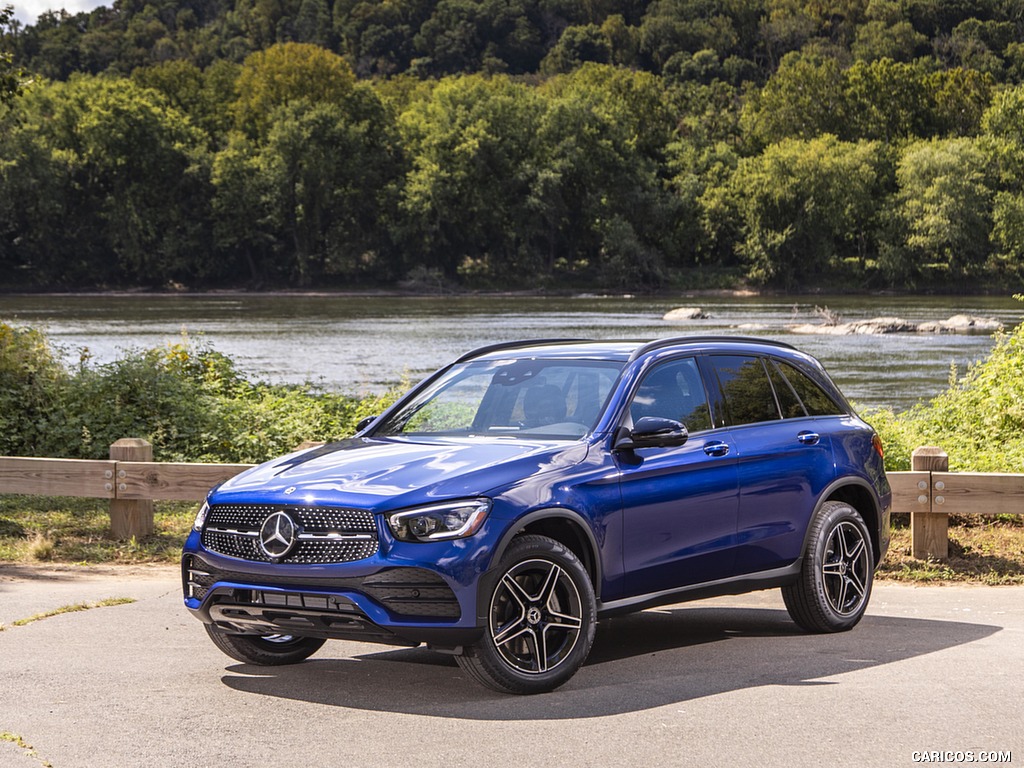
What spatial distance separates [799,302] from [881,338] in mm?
35279

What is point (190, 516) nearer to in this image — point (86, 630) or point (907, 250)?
point (86, 630)

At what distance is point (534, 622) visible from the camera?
680 centimetres

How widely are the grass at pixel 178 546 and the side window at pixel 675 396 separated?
3538 millimetres

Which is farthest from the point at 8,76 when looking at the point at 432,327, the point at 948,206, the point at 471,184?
the point at 471,184

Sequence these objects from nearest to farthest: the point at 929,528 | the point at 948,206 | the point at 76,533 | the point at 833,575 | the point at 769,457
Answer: the point at 769,457
the point at 833,575
the point at 929,528
the point at 76,533
the point at 948,206

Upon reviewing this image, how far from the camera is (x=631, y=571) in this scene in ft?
24.1

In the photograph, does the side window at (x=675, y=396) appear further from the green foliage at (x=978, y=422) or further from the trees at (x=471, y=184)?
the trees at (x=471, y=184)

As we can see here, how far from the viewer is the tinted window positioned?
874cm

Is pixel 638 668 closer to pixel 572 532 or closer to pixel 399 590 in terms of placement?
pixel 572 532

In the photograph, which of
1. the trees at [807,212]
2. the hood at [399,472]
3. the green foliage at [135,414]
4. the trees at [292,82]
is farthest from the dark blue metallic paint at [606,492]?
the trees at [292,82]

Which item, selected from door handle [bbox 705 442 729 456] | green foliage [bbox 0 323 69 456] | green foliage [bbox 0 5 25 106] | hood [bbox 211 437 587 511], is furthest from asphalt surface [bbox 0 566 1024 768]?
green foliage [bbox 0 5 25 106]

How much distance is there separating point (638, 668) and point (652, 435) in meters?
1.28

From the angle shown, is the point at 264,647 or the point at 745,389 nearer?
the point at 264,647

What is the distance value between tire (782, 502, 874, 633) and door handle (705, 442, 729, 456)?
905 millimetres
